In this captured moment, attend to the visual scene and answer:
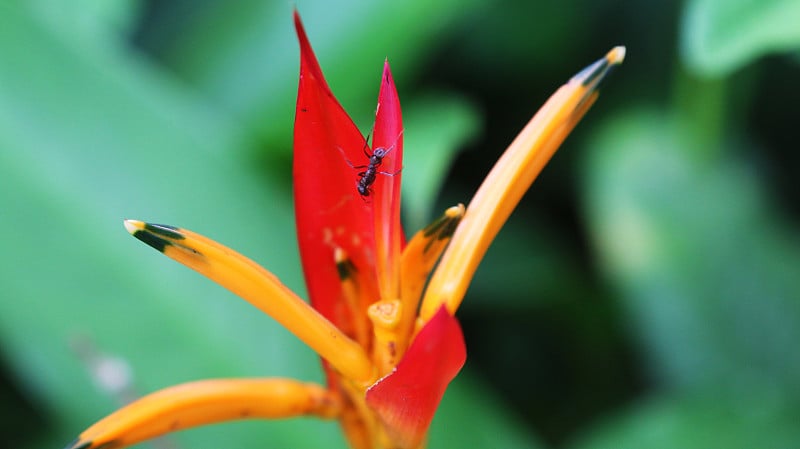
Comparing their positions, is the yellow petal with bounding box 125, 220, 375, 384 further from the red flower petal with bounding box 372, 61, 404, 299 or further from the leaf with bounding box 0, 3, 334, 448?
the leaf with bounding box 0, 3, 334, 448

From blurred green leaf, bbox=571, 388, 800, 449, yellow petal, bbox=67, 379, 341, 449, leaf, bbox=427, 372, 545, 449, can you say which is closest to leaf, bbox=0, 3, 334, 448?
leaf, bbox=427, 372, 545, 449

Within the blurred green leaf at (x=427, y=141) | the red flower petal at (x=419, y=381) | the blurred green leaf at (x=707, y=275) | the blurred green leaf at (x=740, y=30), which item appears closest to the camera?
the red flower petal at (x=419, y=381)

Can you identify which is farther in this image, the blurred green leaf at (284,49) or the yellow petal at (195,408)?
the blurred green leaf at (284,49)

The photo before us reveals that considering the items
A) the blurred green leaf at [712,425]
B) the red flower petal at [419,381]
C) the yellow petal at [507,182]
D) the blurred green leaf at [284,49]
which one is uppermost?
the blurred green leaf at [284,49]

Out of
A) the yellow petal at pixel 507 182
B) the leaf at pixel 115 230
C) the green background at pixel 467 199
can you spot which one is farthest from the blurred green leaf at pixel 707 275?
the yellow petal at pixel 507 182

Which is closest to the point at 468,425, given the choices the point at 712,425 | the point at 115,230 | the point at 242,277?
the point at 712,425

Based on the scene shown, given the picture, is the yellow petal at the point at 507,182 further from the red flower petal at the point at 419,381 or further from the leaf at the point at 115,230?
the leaf at the point at 115,230

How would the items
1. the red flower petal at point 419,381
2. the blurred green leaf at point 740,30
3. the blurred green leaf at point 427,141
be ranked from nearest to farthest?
the red flower petal at point 419,381 < the blurred green leaf at point 740,30 < the blurred green leaf at point 427,141
